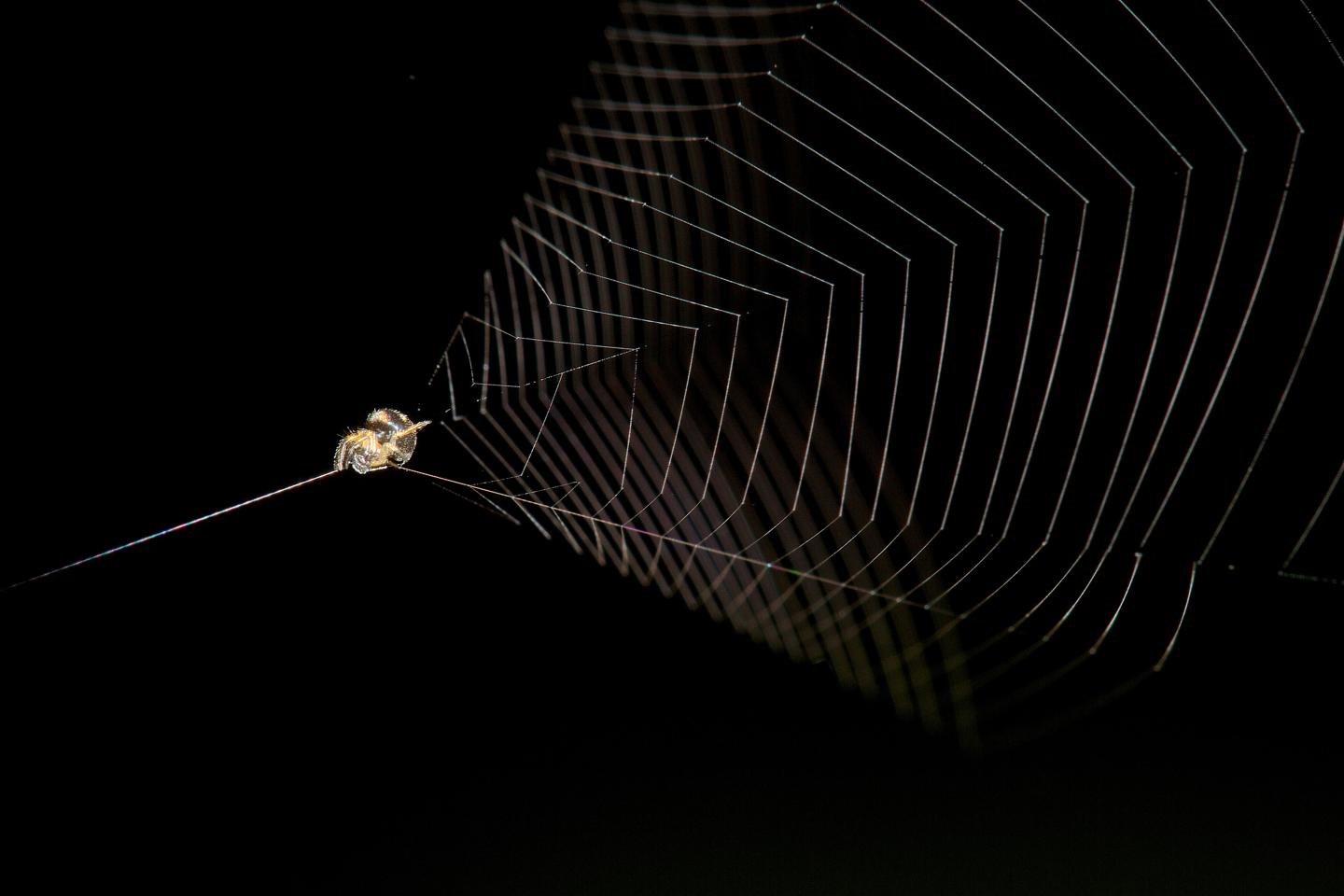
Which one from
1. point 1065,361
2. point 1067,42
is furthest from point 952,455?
point 1067,42

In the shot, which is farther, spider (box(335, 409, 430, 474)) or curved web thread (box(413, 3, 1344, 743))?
spider (box(335, 409, 430, 474))

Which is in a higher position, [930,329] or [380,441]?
[930,329]

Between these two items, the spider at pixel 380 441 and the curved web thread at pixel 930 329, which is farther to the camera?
the spider at pixel 380 441

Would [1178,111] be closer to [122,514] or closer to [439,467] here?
[439,467]
